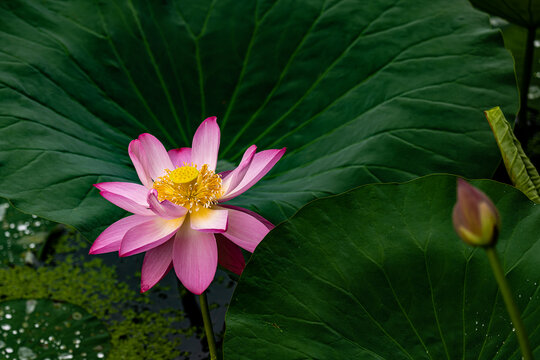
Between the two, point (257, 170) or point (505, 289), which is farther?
point (257, 170)

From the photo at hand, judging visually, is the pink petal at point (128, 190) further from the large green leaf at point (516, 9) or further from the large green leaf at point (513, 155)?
→ the large green leaf at point (516, 9)

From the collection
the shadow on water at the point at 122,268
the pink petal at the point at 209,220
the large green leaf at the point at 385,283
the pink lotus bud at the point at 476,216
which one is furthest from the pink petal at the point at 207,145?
the pink lotus bud at the point at 476,216

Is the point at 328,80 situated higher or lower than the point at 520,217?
higher

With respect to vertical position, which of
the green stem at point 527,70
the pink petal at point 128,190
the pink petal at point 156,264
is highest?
the pink petal at point 128,190

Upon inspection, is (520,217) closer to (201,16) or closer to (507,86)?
(507,86)

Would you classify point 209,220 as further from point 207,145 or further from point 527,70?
point 527,70

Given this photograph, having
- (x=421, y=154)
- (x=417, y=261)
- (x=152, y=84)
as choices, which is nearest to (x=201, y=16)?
(x=152, y=84)

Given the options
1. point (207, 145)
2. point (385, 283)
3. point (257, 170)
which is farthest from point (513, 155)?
point (207, 145)
